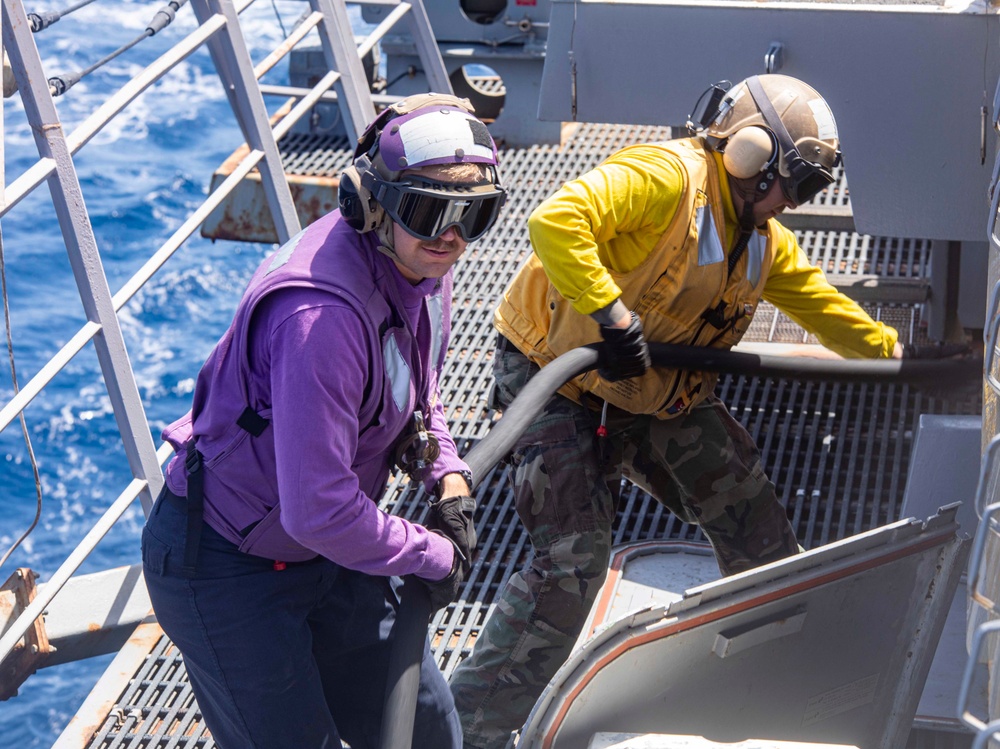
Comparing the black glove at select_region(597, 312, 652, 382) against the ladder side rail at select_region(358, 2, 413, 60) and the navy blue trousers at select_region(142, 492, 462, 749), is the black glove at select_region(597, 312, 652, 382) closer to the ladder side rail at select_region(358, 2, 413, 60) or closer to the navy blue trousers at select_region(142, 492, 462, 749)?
the navy blue trousers at select_region(142, 492, 462, 749)

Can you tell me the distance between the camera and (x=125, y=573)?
151 inches

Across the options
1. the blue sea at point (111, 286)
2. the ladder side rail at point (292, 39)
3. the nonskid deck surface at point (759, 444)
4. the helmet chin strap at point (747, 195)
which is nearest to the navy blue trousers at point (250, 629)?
the nonskid deck surface at point (759, 444)

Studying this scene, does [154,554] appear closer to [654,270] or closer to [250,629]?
[250,629]

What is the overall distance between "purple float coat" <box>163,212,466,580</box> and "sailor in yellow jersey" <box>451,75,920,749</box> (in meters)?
0.68

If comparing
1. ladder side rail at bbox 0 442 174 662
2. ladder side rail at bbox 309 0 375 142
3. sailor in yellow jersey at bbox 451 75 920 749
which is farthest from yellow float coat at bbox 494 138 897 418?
ladder side rail at bbox 309 0 375 142

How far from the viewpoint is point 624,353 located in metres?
3.04

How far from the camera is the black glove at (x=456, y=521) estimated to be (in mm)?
2572

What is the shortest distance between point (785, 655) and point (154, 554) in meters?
1.38

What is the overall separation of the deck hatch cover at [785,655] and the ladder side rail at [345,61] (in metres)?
3.16

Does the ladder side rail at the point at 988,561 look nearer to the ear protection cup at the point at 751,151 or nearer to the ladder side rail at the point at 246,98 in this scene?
the ear protection cup at the point at 751,151

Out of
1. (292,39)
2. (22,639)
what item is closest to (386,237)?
(22,639)

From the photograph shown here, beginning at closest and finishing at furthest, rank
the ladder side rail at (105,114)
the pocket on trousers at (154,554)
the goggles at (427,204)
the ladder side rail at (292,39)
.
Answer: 1. the goggles at (427,204)
2. the pocket on trousers at (154,554)
3. the ladder side rail at (105,114)
4. the ladder side rail at (292,39)

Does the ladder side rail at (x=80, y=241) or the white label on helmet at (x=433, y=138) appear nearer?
the white label on helmet at (x=433, y=138)

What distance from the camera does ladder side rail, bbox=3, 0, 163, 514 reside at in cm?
331
